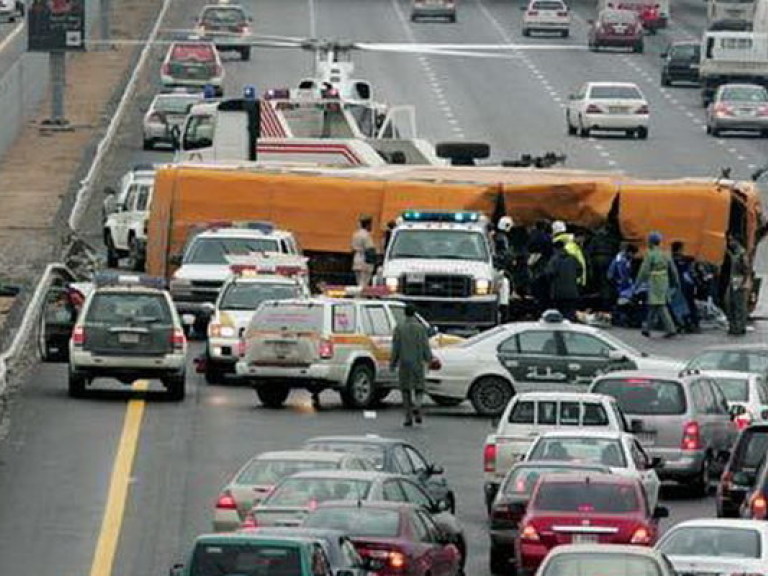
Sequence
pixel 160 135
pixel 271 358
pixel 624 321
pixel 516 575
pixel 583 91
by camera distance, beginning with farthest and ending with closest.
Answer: pixel 583 91, pixel 160 135, pixel 624 321, pixel 271 358, pixel 516 575

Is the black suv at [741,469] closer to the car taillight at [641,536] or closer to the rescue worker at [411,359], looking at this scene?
the car taillight at [641,536]

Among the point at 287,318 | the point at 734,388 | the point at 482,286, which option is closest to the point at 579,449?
the point at 734,388

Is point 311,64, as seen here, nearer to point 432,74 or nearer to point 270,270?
point 432,74

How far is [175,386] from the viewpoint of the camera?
42750mm

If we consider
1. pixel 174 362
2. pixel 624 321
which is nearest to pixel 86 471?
pixel 174 362

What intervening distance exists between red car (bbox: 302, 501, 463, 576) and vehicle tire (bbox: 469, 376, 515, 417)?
1478 centimetres

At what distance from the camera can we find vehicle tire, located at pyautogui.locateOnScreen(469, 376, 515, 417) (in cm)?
4231

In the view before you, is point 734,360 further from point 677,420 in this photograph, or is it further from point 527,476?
point 527,476

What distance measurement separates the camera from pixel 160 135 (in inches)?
3127

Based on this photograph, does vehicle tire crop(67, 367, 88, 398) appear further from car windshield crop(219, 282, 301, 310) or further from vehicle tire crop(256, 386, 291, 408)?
car windshield crop(219, 282, 301, 310)

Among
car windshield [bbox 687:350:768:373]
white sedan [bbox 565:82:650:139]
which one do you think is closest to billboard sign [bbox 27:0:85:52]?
white sedan [bbox 565:82:650:139]

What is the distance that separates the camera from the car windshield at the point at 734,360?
4391cm

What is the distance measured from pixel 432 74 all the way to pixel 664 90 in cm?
699

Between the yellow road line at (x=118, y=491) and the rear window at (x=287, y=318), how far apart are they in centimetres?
185
